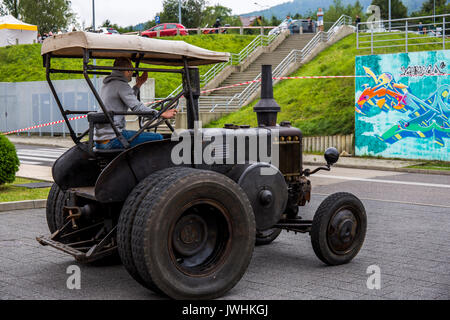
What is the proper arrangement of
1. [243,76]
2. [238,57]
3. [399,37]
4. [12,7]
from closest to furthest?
1. [399,37]
2. [243,76]
3. [238,57]
4. [12,7]

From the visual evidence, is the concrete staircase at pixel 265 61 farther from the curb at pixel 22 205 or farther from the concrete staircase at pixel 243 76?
the curb at pixel 22 205

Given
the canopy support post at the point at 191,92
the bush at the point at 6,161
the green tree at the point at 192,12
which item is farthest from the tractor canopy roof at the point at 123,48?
the green tree at the point at 192,12

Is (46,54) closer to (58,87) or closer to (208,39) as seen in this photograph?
(58,87)

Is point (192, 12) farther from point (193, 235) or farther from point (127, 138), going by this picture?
point (193, 235)

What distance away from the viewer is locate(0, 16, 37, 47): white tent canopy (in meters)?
49.5

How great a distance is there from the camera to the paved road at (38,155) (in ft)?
65.0

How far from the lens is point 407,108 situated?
18531 millimetres

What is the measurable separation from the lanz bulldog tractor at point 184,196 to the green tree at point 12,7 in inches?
2935

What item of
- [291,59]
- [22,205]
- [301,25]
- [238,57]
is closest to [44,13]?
[301,25]

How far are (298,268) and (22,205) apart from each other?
5.92 metres

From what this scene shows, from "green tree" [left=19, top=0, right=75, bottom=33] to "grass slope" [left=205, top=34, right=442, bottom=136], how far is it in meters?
49.2

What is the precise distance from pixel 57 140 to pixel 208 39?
1776 centimetres
